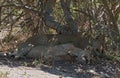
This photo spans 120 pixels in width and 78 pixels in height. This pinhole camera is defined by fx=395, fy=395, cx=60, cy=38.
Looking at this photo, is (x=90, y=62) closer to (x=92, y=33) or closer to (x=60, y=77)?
(x=92, y=33)

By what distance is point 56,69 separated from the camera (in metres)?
7.40

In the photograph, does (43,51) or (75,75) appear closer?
(75,75)

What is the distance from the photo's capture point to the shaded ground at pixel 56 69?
6.70 meters

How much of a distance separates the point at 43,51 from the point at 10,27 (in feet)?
4.96

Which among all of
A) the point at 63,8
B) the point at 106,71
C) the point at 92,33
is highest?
the point at 63,8

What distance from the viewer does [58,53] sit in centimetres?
797

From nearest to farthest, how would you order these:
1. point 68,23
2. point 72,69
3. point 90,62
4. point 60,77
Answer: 1. point 60,77
2. point 72,69
3. point 90,62
4. point 68,23

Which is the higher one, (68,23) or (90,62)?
(68,23)

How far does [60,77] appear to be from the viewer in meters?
6.83

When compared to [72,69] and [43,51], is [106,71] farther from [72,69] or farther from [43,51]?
[43,51]

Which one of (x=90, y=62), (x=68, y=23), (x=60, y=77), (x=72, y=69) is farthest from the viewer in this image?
(x=68, y=23)

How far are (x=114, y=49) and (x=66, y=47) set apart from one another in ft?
4.22

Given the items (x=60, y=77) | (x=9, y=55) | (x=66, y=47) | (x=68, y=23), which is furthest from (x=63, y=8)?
(x=60, y=77)

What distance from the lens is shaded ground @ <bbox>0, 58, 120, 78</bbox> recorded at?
6702 millimetres
